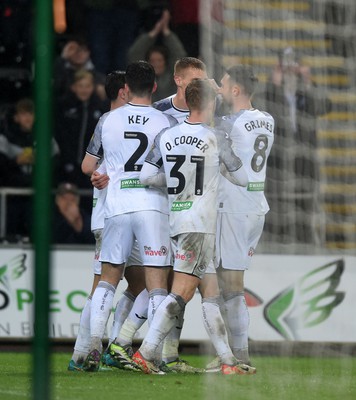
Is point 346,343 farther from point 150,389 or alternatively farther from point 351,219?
point 150,389

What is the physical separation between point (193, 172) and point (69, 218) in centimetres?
370

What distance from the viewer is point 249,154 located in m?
8.39

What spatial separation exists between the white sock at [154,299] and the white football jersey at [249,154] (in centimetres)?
84

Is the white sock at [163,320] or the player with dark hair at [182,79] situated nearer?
the white sock at [163,320]

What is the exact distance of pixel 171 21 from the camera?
12453mm

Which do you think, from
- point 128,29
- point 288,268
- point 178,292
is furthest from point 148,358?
point 128,29

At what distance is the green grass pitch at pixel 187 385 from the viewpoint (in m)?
6.95

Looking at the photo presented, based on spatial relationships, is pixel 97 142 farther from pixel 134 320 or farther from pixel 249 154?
pixel 134 320

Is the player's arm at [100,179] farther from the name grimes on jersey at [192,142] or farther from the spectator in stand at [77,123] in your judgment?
the spectator in stand at [77,123]

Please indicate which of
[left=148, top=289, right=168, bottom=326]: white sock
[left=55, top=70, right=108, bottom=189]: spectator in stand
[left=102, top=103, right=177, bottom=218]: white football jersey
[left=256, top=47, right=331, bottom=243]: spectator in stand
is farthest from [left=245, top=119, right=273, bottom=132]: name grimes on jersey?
[left=55, top=70, right=108, bottom=189]: spectator in stand

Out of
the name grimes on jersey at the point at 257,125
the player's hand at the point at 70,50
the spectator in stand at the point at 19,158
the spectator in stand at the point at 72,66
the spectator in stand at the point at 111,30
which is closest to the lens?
the name grimes on jersey at the point at 257,125

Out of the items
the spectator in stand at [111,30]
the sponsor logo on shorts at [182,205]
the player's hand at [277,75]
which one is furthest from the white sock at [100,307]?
the spectator in stand at [111,30]

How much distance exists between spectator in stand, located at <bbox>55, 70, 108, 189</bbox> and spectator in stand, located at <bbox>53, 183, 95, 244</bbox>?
1.53ft

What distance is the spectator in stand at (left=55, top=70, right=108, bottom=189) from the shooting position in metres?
11.7
